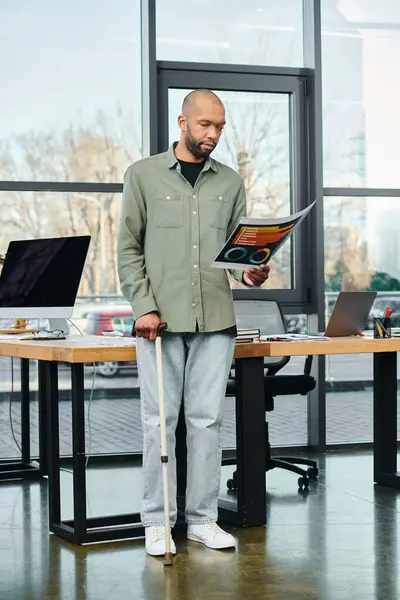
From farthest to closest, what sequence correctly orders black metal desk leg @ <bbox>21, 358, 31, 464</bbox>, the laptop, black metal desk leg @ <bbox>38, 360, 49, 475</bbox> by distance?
black metal desk leg @ <bbox>21, 358, 31, 464</bbox>
black metal desk leg @ <bbox>38, 360, 49, 475</bbox>
the laptop

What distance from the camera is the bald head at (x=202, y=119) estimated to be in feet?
12.0

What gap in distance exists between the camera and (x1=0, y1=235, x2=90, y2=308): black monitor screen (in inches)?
184

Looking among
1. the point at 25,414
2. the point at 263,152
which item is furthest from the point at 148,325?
the point at 263,152

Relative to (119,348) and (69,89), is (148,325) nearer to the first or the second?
(119,348)

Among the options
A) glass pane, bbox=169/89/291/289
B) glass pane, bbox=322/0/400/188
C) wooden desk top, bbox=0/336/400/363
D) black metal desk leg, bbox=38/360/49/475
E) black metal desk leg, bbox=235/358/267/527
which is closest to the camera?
wooden desk top, bbox=0/336/400/363

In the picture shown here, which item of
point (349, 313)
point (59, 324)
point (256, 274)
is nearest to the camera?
point (256, 274)

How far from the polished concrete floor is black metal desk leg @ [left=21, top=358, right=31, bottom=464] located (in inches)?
27.9

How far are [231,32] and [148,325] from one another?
3.14 meters

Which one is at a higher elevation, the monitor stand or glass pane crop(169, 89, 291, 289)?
glass pane crop(169, 89, 291, 289)

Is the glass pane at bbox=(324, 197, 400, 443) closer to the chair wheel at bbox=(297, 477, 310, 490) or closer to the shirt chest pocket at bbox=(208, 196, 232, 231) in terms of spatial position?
the chair wheel at bbox=(297, 477, 310, 490)

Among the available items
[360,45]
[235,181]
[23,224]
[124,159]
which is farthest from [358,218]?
[235,181]

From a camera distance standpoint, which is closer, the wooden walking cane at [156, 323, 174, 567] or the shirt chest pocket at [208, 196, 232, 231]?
the wooden walking cane at [156, 323, 174, 567]

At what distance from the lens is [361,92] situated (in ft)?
21.0

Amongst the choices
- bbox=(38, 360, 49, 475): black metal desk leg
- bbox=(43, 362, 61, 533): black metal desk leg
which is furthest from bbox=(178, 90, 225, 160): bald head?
bbox=(38, 360, 49, 475): black metal desk leg
